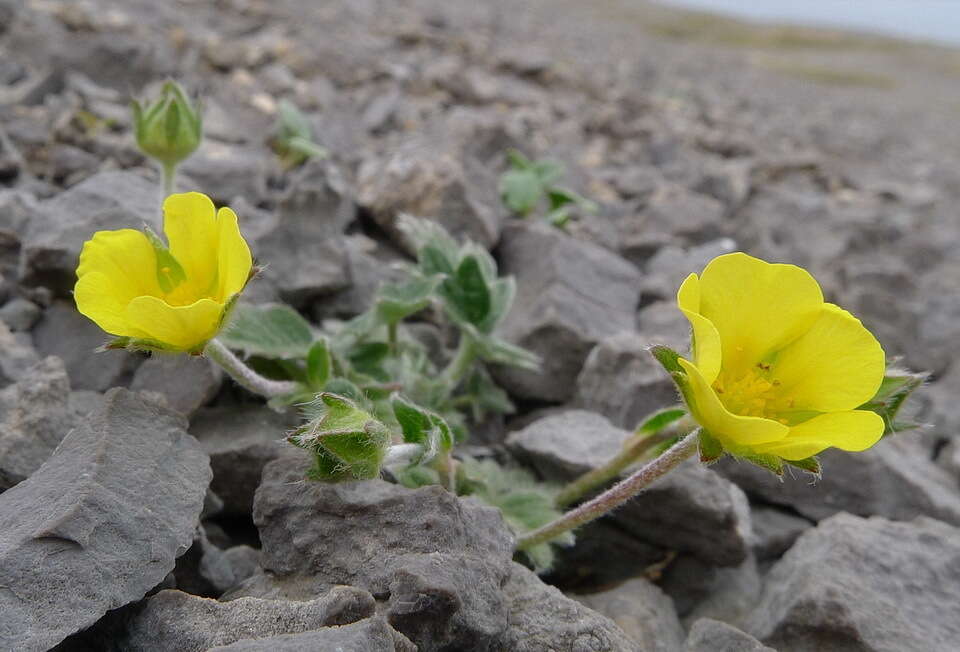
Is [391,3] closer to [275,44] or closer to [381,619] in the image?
[275,44]

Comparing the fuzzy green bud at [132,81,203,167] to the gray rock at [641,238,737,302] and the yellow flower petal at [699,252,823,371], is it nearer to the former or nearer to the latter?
the yellow flower petal at [699,252,823,371]

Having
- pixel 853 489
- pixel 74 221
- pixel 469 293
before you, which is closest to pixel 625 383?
pixel 469 293

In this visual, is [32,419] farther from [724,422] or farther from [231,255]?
[724,422]

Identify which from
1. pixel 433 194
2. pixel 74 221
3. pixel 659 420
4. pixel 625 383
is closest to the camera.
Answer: pixel 659 420

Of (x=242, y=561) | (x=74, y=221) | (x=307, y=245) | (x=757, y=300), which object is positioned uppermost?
(x=757, y=300)

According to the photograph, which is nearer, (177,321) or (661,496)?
(177,321)

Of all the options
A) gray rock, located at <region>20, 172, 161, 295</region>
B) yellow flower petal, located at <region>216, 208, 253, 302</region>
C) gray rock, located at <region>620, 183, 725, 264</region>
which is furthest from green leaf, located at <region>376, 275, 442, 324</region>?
gray rock, located at <region>620, 183, 725, 264</region>

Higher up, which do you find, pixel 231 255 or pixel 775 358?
pixel 231 255
